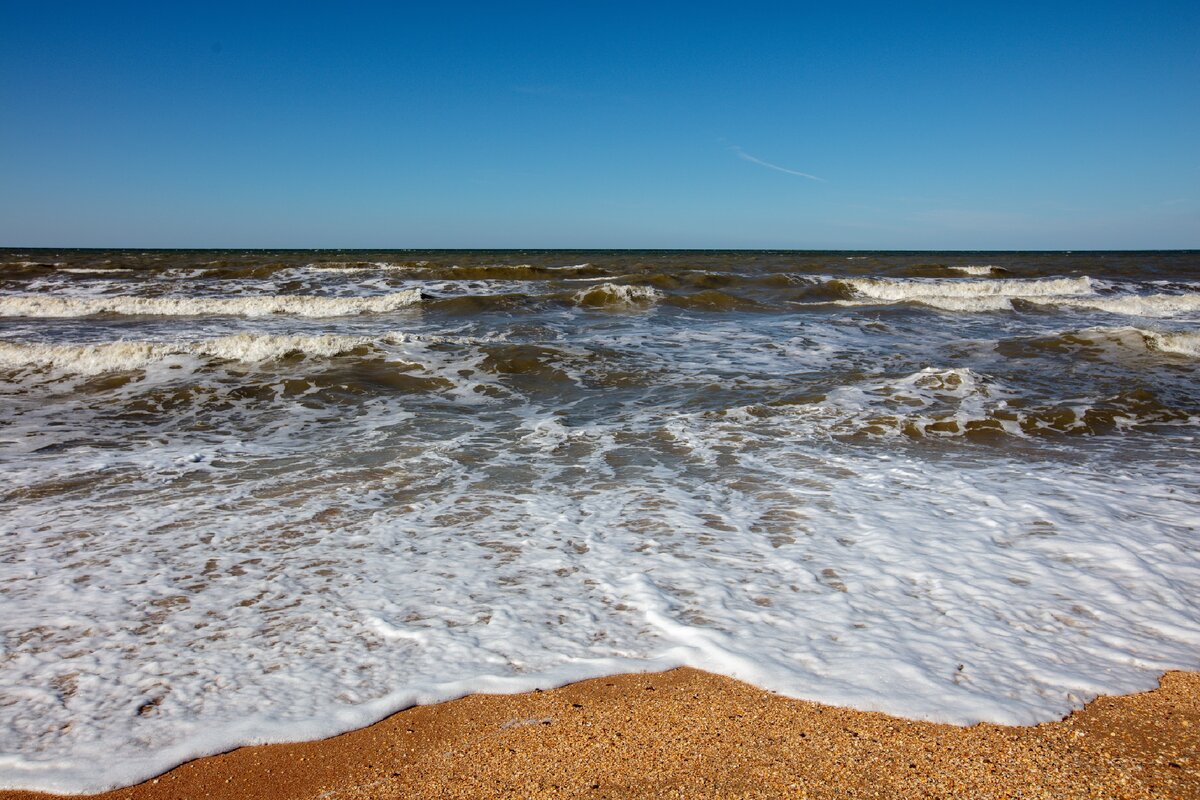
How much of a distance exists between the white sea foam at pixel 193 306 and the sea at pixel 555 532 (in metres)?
6.53

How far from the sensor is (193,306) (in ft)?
58.7

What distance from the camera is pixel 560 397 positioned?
8.91 metres

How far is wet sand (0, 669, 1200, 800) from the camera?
92.4 inches

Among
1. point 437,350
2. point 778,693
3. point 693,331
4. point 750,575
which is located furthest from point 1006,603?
point 693,331

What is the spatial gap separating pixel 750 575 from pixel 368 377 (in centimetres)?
729

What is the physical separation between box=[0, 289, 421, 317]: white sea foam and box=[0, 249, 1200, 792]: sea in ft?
21.4

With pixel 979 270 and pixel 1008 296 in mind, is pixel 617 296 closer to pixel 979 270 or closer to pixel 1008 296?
pixel 1008 296

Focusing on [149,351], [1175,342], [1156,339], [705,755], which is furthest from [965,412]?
[149,351]

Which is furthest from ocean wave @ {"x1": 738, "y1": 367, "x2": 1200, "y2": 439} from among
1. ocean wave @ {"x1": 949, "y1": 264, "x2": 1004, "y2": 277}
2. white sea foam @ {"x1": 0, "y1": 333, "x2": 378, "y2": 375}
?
ocean wave @ {"x1": 949, "y1": 264, "x2": 1004, "y2": 277}

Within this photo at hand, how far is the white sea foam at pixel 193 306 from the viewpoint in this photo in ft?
57.3

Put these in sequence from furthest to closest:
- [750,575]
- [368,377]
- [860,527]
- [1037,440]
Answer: [368,377] < [1037,440] < [860,527] < [750,575]

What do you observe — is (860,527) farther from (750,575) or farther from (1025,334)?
(1025,334)

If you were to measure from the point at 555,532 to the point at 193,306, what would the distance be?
16.8 metres

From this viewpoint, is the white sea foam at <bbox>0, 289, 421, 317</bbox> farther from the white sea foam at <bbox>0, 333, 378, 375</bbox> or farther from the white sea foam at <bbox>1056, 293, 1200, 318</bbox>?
the white sea foam at <bbox>1056, 293, 1200, 318</bbox>
